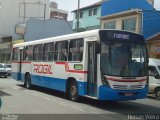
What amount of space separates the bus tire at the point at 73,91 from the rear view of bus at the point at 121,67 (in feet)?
7.46

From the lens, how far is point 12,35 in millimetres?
67125

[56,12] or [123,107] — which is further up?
[56,12]

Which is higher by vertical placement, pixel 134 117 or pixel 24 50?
pixel 24 50

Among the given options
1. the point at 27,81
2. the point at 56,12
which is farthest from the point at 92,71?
the point at 56,12

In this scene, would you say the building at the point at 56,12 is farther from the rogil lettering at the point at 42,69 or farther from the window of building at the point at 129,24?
the rogil lettering at the point at 42,69

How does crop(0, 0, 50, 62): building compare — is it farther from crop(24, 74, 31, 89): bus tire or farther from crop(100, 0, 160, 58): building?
crop(24, 74, 31, 89): bus tire

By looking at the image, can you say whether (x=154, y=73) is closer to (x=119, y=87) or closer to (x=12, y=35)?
(x=119, y=87)

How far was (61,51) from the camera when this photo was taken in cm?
1766

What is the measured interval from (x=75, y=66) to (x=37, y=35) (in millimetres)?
43407

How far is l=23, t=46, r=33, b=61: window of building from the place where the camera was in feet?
72.7

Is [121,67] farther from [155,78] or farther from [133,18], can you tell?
[133,18]

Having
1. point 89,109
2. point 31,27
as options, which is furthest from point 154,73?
point 31,27

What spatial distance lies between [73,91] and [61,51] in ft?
7.48

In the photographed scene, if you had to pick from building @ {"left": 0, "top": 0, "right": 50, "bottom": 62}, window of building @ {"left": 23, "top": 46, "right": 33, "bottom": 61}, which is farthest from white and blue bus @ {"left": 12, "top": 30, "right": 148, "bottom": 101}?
building @ {"left": 0, "top": 0, "right": 50, "bottom": 62}
